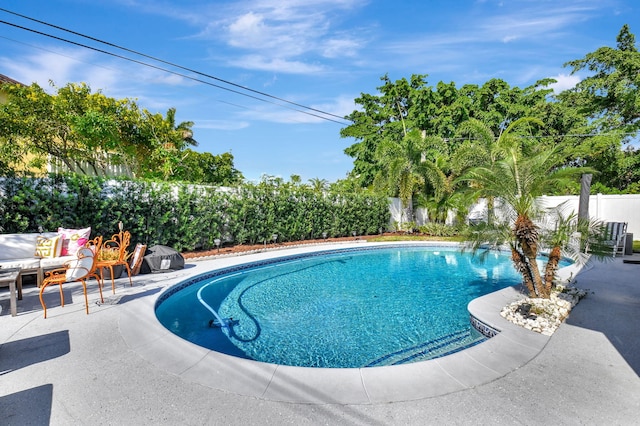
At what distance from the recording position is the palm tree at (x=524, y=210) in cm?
514

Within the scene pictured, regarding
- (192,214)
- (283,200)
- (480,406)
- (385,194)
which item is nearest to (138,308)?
(480,406)

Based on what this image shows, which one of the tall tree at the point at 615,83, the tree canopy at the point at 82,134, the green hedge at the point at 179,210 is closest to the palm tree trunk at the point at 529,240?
the green hedge at the point at 179,210

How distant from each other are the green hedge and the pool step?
780cm

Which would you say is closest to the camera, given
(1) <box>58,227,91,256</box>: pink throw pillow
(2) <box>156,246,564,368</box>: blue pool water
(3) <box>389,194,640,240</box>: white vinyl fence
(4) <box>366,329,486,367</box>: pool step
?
(4) <box>366,329,486,367</box>: pool step

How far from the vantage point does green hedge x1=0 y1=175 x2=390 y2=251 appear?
23.5 ft

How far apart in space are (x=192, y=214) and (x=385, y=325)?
751cm

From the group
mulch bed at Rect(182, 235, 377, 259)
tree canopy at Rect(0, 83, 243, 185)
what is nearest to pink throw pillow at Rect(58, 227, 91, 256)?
mulch bed at Rect(182, 235, 377, 259)

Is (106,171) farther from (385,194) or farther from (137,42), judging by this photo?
(385,194)

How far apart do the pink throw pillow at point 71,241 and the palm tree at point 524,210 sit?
320 inches

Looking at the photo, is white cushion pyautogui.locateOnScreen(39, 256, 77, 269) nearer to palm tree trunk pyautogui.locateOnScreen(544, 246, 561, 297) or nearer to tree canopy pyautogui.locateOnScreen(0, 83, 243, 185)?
tree canopy pyautogui.locateOnScreen(0, 83, 243, 185)

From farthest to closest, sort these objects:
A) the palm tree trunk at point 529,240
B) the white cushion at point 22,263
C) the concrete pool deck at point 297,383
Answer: the white cushion at point 22,263
the palm tree trunk at point 529,240
the concrete pool deck at point 297,383

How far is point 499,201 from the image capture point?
578 cm

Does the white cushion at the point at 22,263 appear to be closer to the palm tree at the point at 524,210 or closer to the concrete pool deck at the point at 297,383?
the concrete pool deck at the point at 297,383

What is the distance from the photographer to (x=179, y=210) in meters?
9.96
